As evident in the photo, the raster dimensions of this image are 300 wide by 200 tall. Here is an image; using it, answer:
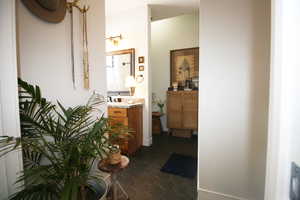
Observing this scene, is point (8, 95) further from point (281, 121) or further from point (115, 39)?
point (115, 39)

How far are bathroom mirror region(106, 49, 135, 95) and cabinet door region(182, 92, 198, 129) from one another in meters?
1.35

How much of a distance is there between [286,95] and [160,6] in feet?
9.78

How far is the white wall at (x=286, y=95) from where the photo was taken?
1.83 ft

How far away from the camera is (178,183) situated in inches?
71.6

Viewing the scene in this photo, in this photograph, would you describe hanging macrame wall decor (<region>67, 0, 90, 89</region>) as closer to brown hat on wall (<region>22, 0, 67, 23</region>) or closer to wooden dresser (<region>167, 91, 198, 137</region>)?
brown hat on wall (<region>22, 0, 67, 23</region>)

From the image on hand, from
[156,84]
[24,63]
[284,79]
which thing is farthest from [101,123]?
[156,84]

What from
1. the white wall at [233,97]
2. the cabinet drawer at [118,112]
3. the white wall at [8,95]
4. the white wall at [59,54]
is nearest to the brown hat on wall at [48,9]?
the white wall at [59,54]

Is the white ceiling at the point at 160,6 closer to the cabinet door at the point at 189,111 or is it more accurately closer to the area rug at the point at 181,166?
the cabinet door at the point at 189,111

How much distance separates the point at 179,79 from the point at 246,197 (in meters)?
2.94

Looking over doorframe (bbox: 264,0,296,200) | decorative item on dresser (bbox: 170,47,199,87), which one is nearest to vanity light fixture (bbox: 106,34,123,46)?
decorative item on dresser (bbox: 170,47,199,87)

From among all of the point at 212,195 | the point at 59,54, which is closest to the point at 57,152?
the point at 59,54

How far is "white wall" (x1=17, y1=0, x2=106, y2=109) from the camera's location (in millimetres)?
1058

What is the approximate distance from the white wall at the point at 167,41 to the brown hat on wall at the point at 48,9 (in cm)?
310

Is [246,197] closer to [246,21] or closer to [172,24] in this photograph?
[246,21]
